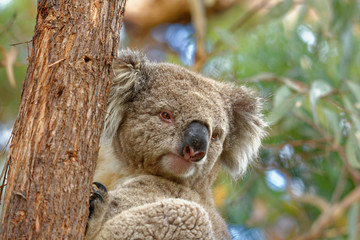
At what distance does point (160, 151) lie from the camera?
2723 millimetres

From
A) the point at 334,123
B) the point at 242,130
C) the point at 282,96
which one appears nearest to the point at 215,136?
the point at 242,130

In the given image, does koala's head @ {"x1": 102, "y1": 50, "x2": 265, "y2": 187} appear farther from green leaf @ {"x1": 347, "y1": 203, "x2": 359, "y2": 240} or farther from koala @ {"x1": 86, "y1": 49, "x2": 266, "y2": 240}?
green leaf @ {"x1": 347, "y1": 203, "x2": 359, "y2": 240}

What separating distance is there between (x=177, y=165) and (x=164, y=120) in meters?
0.28

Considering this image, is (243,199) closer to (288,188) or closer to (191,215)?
(288,188)

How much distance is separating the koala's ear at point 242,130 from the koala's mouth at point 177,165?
0.62 meters

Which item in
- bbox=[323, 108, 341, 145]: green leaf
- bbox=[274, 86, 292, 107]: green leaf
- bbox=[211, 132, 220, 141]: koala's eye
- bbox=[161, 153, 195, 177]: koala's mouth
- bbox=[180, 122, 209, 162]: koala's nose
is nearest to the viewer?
bbox=[180, 122, 209, 162]: koala's nose

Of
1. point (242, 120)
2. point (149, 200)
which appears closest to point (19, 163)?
point (149, 200)

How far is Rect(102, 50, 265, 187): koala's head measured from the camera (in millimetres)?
2709

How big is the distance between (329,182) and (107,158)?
3789 millimetres

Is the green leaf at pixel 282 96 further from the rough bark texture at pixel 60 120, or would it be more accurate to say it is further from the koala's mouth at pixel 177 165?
the rough bark texture at pixel 60 120

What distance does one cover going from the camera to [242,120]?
337 centimetres

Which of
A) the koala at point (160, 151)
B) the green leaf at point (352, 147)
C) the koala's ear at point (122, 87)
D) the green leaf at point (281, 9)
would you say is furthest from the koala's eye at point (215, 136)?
the green leaf at point (281, 9)

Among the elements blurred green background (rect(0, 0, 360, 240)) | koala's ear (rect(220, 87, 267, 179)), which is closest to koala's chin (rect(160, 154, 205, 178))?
koala's ear (rect(220, 87, 267, 179))

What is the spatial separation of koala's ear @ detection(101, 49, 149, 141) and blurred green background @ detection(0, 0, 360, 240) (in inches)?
53.3
